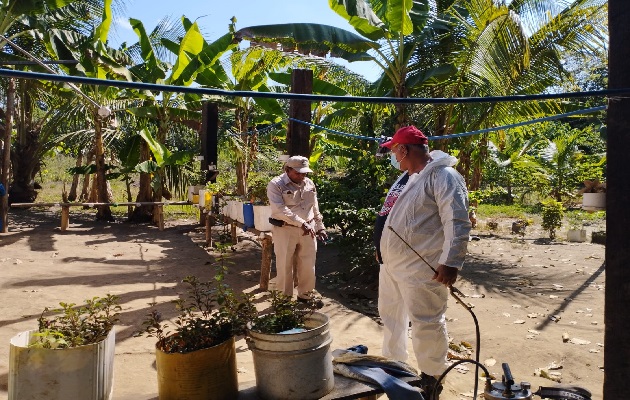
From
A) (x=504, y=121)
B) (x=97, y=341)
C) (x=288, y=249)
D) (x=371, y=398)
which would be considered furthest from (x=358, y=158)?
(x=97, y=341)

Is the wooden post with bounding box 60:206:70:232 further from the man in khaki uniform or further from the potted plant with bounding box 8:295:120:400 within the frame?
the potted plant with bounding box 8:295:120:400

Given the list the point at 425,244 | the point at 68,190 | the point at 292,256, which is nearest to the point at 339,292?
the point at 292,256

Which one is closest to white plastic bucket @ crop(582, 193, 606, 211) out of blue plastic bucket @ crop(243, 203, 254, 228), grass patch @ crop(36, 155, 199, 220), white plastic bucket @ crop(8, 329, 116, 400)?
blue plastic bucket @ crop(243, 203, 254, 228)

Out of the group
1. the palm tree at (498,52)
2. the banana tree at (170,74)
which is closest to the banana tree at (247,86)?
the banana tree at (170,74)

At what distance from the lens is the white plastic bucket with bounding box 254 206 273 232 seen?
250 inches

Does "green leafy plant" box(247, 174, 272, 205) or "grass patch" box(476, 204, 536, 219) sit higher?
"green leafy plant" box(247, 174, 272, 205)

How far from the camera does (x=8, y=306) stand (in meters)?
5.78

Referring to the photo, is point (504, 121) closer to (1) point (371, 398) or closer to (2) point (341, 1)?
(2) point (341, 1)

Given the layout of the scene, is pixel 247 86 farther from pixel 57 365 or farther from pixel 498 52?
pixel 57 365

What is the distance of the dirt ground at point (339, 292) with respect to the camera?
15.3 ft

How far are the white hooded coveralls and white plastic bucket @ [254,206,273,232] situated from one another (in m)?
2.79

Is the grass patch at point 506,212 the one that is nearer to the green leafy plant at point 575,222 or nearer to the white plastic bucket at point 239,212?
the green leafy plant at point 575,222

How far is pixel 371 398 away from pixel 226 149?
1361 cm

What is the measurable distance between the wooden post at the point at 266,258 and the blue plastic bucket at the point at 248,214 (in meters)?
0.42
